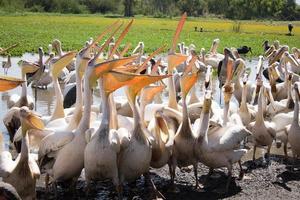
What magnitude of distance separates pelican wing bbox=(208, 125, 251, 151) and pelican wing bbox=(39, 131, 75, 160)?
1731 millimetres

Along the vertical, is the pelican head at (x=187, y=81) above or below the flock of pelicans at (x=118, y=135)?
above

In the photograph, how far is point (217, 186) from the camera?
6500 millimetres

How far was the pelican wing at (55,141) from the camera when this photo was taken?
581 centimetres

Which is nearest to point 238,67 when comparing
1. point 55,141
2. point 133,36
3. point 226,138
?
point 226,138

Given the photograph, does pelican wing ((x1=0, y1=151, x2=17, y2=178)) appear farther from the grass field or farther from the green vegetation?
the green vegetation

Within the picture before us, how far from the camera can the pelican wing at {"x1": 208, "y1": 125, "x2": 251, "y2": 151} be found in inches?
249

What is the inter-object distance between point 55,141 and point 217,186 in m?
2.10

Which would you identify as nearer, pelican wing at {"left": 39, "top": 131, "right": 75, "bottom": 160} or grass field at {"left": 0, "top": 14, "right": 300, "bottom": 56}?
pelican wing at {"left": 39, "top": 131, "right": 75, "bottom": 160}

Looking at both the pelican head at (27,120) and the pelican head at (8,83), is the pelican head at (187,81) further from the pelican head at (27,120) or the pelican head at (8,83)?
the pelican head at (8,83)

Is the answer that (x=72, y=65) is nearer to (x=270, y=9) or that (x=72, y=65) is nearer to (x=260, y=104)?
(x=260, y=104)

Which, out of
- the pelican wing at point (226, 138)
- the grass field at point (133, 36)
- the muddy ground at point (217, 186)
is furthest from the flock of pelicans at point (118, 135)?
the grass field at point (133, 36)

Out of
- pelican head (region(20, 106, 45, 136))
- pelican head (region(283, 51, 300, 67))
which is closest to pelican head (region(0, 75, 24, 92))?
pelican head (region(20, 106, 45, 136))

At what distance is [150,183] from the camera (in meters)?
6.04

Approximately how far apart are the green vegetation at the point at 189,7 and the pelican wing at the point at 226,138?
56680 mm
